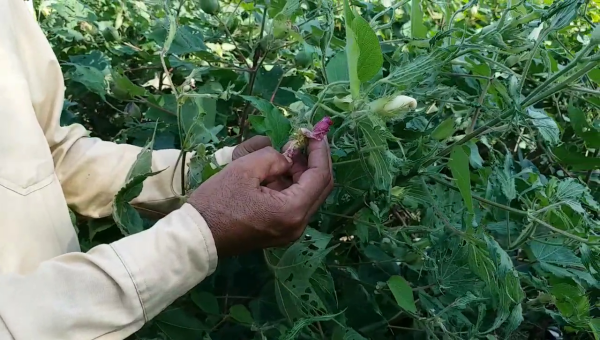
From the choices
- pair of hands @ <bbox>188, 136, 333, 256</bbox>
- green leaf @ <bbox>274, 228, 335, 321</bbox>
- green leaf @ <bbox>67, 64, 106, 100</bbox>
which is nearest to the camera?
pair of hands @ <bbox>188, 136, 333, 256</bbox>

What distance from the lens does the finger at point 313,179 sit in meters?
0.87

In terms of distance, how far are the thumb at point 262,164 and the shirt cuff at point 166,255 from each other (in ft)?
0.30

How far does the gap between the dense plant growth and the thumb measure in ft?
0.10

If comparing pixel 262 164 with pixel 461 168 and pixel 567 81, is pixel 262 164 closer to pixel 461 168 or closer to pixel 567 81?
pixel 461 168

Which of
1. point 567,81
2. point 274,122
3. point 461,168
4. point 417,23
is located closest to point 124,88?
point 274,122

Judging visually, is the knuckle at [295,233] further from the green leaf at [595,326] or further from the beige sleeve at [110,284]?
the green leaf at [595,326]

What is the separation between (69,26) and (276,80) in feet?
2.08

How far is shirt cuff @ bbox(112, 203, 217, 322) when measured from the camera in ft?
2.74

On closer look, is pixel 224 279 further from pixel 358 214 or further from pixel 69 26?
pixel 69 26

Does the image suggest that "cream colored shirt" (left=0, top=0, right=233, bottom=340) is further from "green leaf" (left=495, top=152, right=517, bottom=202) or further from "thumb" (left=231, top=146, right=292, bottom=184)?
"green leaf" (left=495, top=152, right=517, bottom=202)

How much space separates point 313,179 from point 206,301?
1.23 feet

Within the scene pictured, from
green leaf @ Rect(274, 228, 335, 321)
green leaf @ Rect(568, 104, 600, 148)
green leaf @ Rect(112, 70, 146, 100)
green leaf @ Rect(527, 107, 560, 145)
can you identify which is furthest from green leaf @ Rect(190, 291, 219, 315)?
green leaf @ Rect(568, 104, 600, 148)

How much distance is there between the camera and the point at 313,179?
876mm

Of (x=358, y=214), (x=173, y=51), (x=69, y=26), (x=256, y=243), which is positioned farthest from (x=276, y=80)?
(x=69, y=26)
